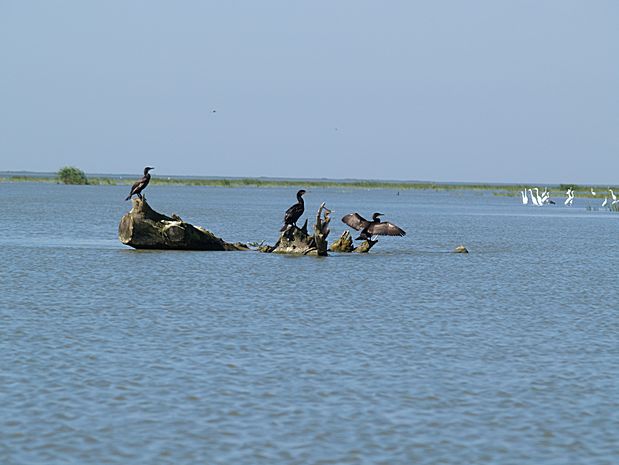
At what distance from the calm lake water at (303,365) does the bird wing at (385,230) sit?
9.68 feet

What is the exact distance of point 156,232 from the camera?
35.6 meters

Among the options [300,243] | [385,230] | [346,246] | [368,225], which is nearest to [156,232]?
[300,243]

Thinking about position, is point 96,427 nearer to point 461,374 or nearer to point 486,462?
point 486,462

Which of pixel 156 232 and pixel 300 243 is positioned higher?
pixel 156 232

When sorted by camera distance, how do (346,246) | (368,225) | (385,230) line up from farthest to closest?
1. (346,246)
2. (368,225)
3. (385,230)

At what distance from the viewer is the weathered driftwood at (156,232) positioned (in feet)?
115

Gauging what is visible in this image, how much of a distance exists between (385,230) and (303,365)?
2033 cm

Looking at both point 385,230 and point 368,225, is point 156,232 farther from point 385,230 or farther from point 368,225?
point 385,230

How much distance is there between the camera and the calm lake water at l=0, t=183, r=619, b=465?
37.4 ft

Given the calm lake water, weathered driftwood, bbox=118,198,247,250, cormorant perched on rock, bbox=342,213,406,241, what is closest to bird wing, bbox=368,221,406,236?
cormorant perched on rock, bbox=342,213,406,241

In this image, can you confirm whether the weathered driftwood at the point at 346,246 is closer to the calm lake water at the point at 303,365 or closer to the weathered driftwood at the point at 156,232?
the weathered driftwood at the point at 156,232

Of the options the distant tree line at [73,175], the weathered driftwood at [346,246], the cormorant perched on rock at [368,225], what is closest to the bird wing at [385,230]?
the cormorant perched on rock at [368,225]

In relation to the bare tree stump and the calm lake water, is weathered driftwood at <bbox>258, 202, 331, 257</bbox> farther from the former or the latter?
the calm lake water

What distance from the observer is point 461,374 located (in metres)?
15.2
